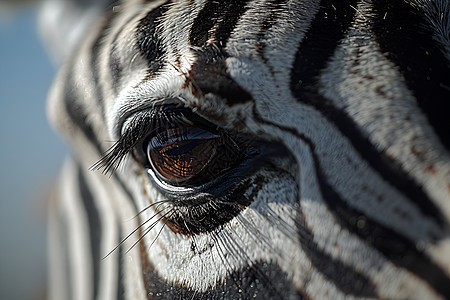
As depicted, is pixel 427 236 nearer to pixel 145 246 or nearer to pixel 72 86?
pixel 145 246

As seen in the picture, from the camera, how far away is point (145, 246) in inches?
52.7

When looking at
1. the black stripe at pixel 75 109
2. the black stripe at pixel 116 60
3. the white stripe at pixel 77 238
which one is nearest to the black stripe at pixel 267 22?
the black stripe at pixel 116 60

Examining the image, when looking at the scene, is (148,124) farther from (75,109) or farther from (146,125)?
(75,109)

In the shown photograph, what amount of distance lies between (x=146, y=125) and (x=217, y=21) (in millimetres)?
365

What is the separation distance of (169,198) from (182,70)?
0.39 meters

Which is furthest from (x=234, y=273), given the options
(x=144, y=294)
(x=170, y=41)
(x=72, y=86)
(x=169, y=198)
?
(x=72, y=86)

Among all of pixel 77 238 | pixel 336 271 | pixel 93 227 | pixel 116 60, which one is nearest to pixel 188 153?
pixel 116 60

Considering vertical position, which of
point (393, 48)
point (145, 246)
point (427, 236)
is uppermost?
point (393, 48)

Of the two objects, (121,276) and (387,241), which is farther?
(121,276)

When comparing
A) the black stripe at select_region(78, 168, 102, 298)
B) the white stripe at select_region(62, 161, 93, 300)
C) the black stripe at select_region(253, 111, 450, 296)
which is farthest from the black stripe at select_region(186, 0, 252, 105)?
the white stripe at select_region(62, 161, 93, 300)

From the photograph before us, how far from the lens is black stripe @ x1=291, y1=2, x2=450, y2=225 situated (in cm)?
88

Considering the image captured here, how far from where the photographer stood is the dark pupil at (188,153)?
3.70 feet

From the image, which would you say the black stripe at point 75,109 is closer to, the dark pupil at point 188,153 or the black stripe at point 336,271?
the dark pupil at point 188,153

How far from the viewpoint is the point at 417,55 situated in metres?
1.00
